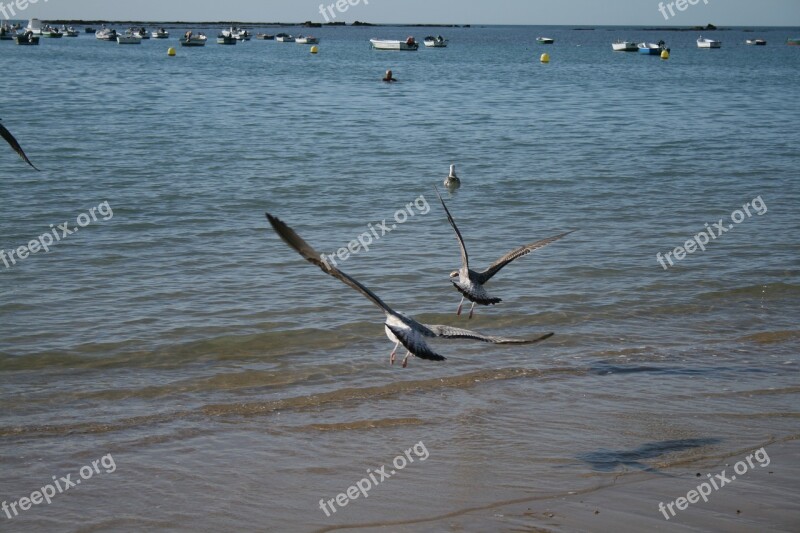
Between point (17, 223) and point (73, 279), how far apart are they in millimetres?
4669

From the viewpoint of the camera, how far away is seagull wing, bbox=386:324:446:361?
8.61 meters

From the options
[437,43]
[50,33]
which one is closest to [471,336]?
[437,43]

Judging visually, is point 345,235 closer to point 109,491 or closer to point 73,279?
point 73,279

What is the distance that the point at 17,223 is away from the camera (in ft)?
63.6

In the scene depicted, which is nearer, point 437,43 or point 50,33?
point 437,43

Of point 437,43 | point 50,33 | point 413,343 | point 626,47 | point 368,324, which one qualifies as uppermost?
point 626,47

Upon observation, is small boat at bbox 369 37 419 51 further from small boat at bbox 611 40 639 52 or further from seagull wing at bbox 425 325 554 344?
seagull wing at bbox 425 325 554 344

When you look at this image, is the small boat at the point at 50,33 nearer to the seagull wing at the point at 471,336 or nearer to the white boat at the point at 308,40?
the white boat at the point at 308,40

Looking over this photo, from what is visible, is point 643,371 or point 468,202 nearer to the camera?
point 643,371

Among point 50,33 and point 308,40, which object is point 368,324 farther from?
point 50,33

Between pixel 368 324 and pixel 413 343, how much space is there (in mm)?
4629

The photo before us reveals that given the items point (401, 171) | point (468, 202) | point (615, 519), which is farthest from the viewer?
point (401, 171)

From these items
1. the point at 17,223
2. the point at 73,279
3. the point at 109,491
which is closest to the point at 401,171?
the point at 17,223

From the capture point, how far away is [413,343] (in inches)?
341
